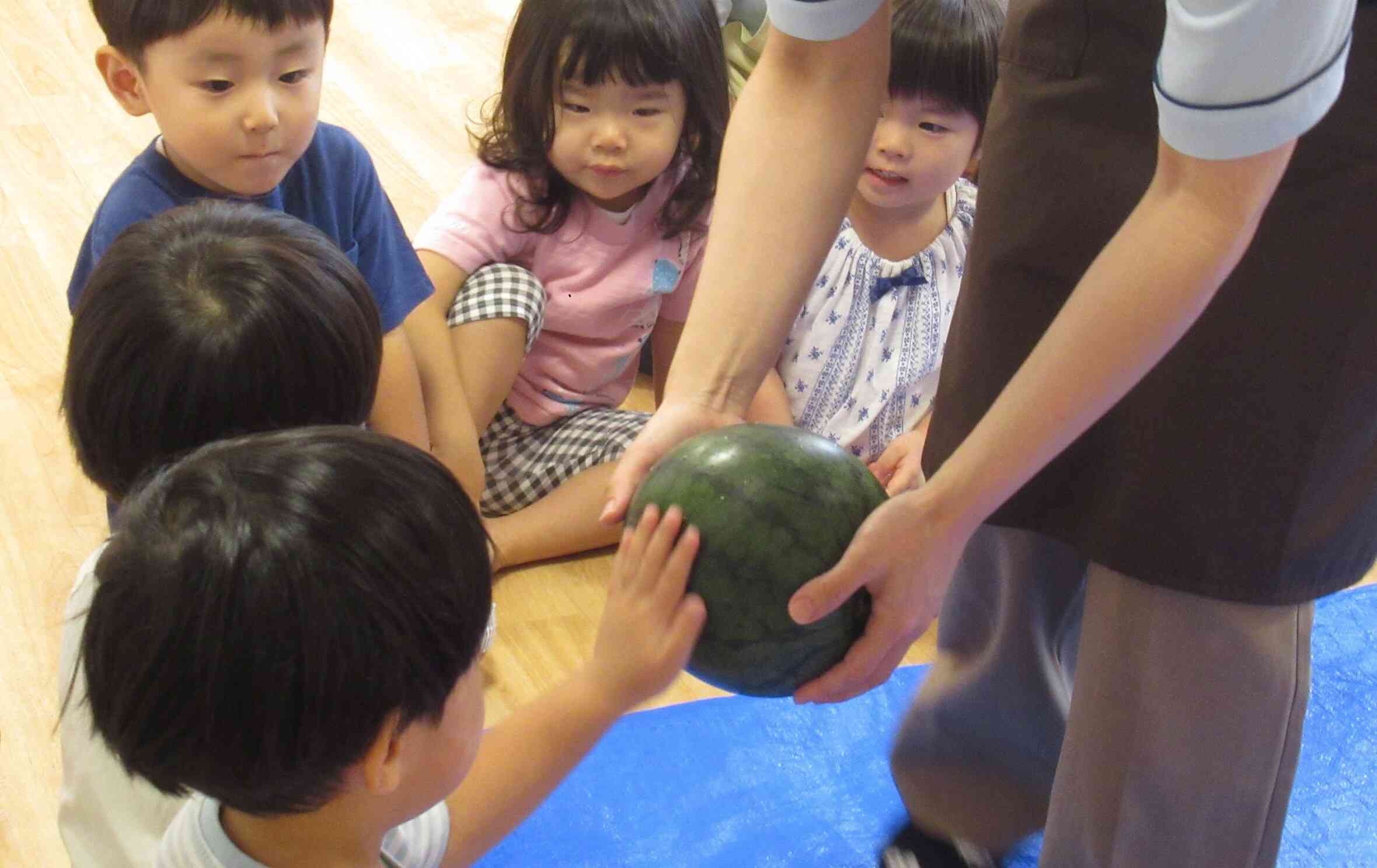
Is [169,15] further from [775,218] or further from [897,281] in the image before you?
[897,281]

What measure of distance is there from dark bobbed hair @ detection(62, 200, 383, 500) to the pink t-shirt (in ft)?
3.80

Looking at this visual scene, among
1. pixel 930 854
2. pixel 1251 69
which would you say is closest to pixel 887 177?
pixel 930 854

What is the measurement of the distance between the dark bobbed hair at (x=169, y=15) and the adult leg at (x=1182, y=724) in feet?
4.47

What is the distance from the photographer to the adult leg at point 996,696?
5.90 ft

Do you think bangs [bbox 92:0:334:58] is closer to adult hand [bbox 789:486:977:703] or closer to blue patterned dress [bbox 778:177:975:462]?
blue patterned dress [bbox 778:177:975:462]

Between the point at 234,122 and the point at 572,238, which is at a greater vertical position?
the point at 234,122

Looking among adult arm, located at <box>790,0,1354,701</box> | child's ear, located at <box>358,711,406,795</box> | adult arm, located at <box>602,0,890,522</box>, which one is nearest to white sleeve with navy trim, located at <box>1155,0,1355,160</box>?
adult arm, located at <box>790,0,1354,701</box>

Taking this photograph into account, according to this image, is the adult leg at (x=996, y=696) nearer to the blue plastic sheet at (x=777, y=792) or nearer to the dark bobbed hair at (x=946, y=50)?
the blue plastic sheet at (x=777, y=792)

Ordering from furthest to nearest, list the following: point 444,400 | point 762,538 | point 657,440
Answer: point 444,400
point 657,440
point 762,538

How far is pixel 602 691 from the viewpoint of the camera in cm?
139

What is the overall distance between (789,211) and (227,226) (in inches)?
24.4

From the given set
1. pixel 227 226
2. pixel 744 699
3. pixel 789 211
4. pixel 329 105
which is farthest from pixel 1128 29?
pixel 329 105

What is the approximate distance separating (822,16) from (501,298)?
123 cm

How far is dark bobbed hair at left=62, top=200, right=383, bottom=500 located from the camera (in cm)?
147
